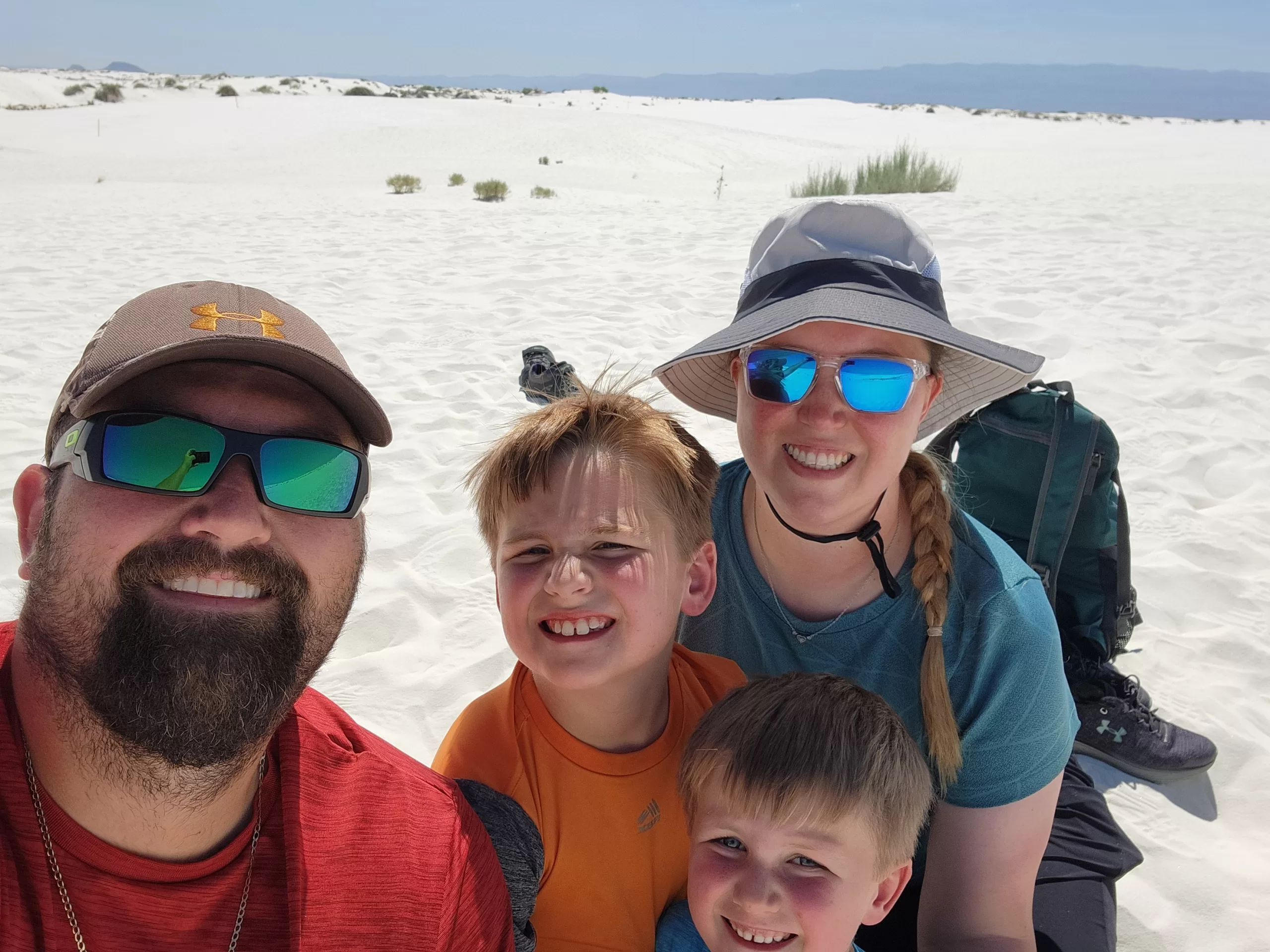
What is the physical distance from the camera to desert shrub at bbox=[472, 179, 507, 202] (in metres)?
15.0

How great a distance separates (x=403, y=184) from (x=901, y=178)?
871 centimetres

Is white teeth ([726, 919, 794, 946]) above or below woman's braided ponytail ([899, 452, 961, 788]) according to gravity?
below

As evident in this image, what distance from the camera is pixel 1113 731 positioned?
9.93 feet

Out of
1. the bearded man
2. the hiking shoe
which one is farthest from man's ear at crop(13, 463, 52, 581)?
the hiking shoe

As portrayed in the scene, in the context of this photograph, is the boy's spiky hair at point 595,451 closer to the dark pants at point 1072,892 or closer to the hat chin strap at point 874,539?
the hat chin strap at point 874,539

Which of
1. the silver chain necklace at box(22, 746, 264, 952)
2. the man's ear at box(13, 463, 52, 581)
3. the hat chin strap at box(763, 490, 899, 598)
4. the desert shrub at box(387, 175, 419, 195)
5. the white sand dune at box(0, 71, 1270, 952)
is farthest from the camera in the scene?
the desert shrub at box(387, 175, 419, 195)

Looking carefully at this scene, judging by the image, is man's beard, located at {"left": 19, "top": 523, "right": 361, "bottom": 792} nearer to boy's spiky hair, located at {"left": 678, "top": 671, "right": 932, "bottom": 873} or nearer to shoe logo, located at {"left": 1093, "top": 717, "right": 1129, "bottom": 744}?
boy's spiky hair, located at {"left": 678, "top": 671, "right": 932, "bottom": 873}

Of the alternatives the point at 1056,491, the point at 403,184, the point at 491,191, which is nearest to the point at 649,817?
the point at 1056,491

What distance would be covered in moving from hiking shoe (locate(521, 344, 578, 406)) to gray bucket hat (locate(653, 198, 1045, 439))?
280cm

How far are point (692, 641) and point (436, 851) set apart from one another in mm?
1126

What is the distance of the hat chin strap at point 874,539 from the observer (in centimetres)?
206

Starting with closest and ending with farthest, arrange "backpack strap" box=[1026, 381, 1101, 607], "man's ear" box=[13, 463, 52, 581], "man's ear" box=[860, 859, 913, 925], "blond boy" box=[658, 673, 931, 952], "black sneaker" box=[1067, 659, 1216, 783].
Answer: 1. "man's ear" box=[13, 463, 52, 581]
2. "blond boy" box=[658, 673, 931, 952]
3. "man's ear" box=[860, 859, 913, 925]
4. "backpack strap" box=[1026, 381, 1101, 607]
5. "black sneaker" box=[1067, 659, 1216, 783]

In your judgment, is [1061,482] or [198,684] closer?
[198,684]

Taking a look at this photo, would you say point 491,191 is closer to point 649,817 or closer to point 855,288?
point 855,288
